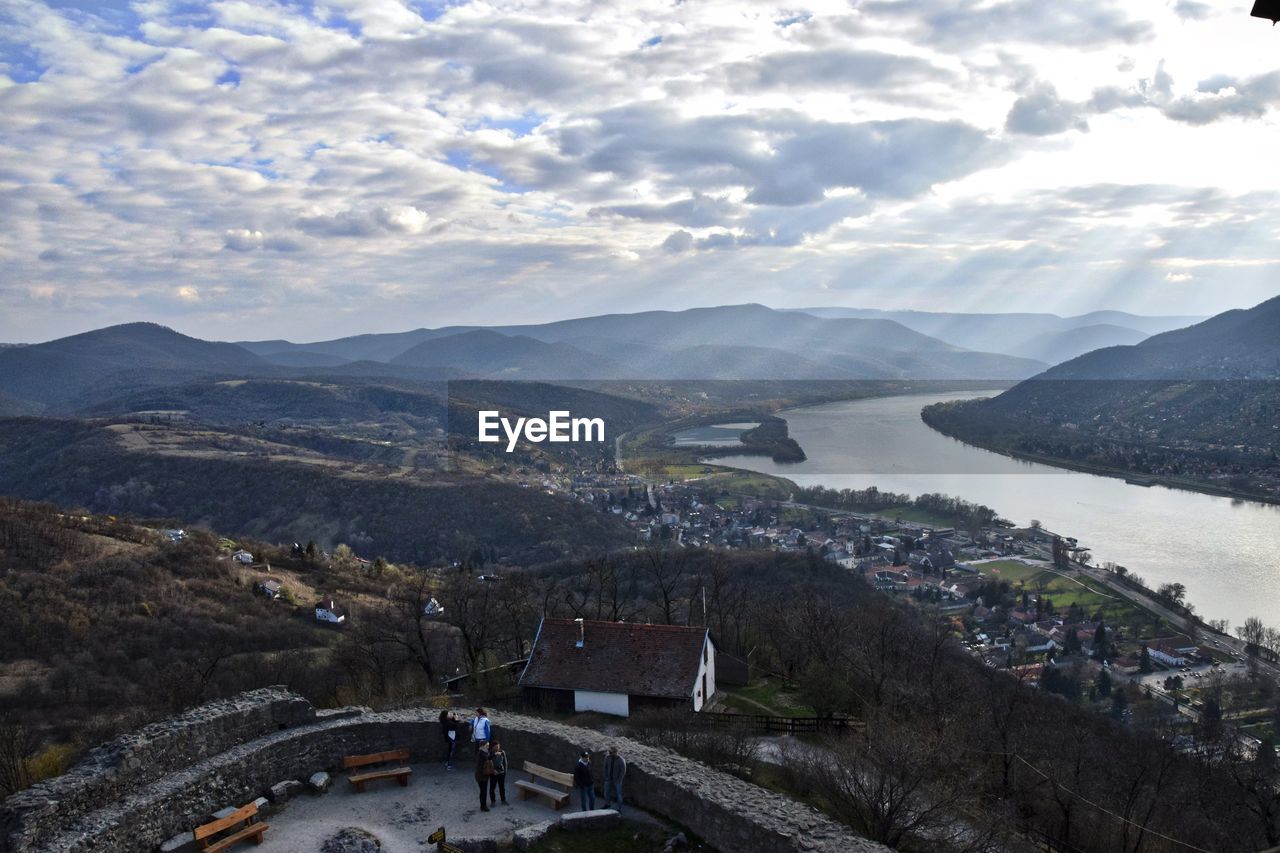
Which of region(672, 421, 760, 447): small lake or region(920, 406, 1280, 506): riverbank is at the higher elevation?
region(672, 421, 760, 447): small lake

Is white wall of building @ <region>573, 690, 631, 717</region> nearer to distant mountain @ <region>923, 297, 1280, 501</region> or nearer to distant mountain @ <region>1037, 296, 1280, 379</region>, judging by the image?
distant mountain @ <region>923, 297, 1280, 501</region>

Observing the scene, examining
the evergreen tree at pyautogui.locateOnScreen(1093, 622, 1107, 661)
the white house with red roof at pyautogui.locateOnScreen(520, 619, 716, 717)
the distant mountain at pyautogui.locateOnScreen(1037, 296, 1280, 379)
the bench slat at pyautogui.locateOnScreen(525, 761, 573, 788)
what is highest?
the distant mountain at pyautogui.locateOnScreen(1037, 296, 1280, 379)

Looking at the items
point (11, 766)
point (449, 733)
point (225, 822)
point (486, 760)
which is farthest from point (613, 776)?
point (11, 766)

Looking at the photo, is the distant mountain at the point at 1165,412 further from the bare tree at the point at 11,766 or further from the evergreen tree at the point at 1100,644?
the bare tree at the point at 11,766

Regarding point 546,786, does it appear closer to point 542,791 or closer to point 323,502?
point 542,791

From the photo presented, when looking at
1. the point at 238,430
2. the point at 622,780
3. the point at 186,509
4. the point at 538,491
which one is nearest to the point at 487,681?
the point at 622,780

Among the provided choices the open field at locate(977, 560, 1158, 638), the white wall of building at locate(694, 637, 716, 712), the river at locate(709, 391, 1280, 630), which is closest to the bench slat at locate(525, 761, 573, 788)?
the white wall of building at locate(694, 637, 716, 712)

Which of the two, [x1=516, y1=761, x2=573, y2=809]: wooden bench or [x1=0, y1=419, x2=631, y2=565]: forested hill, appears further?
[x1=0, y1=419, x2=631, y2=565]: forested hill
